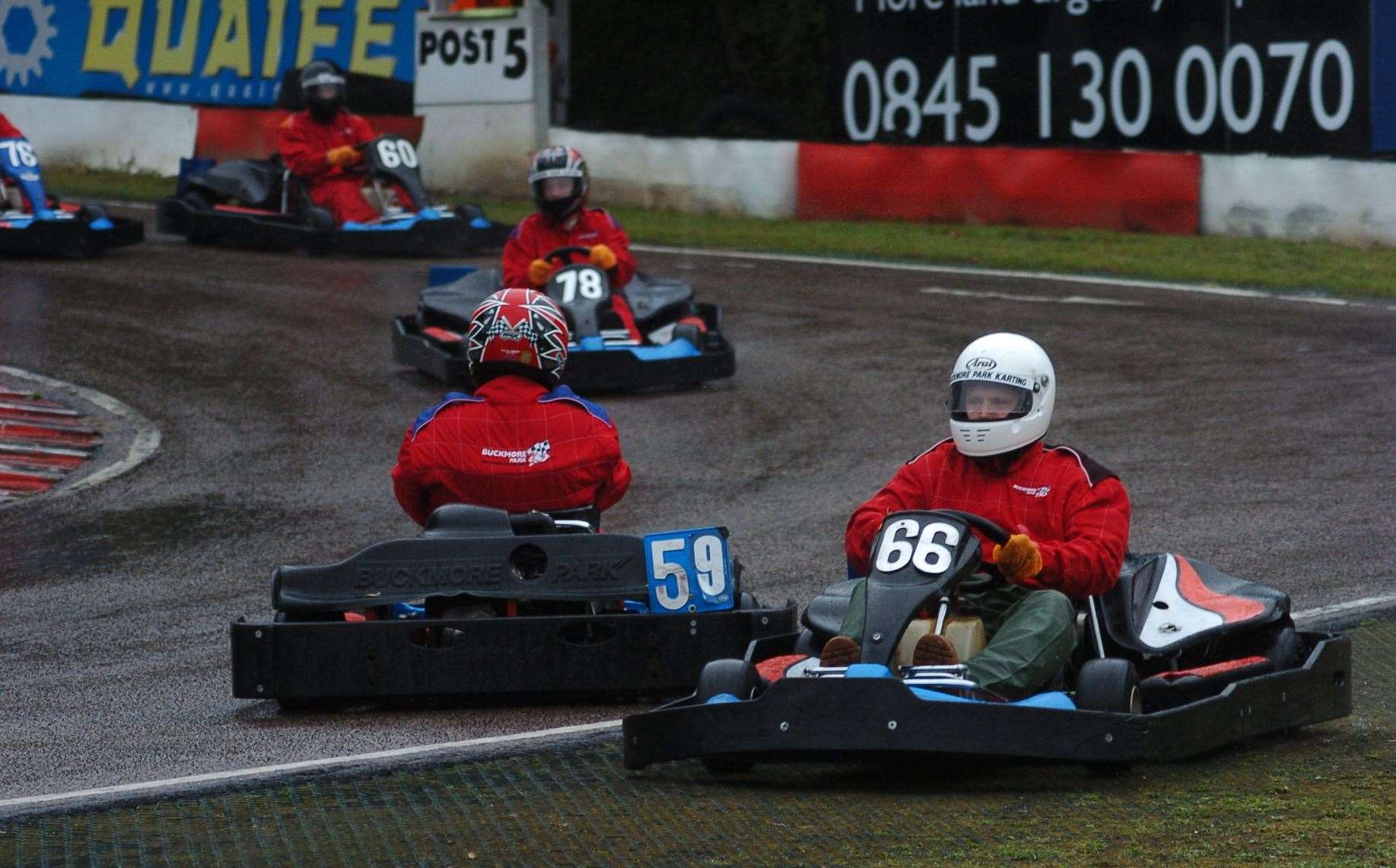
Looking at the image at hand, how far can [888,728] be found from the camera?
5184 millimetres

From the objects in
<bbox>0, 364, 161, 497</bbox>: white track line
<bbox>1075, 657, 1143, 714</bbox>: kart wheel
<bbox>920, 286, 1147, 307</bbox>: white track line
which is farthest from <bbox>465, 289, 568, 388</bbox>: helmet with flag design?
<bbox>920, 286, 1147, 307</bbox>: white track line

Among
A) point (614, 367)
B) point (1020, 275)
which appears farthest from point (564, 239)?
point (1020, 275)

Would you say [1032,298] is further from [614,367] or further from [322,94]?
[322,94]

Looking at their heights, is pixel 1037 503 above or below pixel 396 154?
below

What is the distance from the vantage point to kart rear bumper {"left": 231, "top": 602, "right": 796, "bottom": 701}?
6402mm

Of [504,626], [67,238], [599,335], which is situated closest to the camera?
[504,626]

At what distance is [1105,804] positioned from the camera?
5.14 m

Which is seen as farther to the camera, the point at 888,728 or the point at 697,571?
the point at 697,571

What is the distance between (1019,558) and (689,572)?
1.17m

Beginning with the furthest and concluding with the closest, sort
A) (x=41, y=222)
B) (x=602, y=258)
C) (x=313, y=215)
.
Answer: (x=313, y=215)
(x=41, y=222)
(x=602, y=258)

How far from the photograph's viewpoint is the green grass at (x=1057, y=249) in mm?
15523

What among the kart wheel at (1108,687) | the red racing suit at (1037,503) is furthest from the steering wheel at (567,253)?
the kart wheel at (1108,687)

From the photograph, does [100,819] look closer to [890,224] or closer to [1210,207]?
[1210,207]

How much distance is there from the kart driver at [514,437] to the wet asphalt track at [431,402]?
2.43 feet
